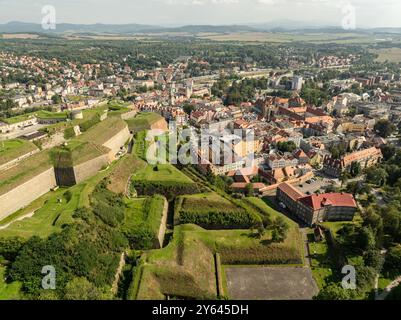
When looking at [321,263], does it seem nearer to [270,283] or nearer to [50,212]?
[270,283]

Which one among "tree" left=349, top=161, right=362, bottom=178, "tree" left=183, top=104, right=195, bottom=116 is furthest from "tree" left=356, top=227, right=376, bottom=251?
"tree" left=183, top=104, right=195, bottom=116

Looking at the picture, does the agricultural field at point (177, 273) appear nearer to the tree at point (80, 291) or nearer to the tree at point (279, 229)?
the tree at point (80, 291)

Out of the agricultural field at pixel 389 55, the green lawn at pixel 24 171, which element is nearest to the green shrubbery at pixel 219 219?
the green lawn at pixel 24 171

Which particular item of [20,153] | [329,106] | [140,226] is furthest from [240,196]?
[329,106]

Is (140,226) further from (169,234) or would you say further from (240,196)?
(240,196)

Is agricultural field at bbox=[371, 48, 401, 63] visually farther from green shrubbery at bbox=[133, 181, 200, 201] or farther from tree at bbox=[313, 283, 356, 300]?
tree at bbox=[313, 283, 356, 300]

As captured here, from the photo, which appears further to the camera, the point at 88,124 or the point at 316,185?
the point at 88,124

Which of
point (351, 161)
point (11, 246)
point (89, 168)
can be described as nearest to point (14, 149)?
point (89, 168)
